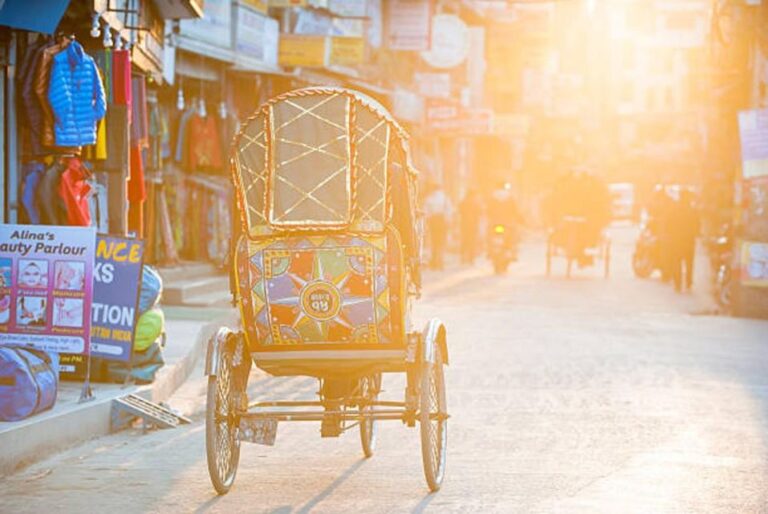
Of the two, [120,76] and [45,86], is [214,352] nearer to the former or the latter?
[45,86]

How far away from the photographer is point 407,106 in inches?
1727

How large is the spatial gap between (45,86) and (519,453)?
5.19 meters

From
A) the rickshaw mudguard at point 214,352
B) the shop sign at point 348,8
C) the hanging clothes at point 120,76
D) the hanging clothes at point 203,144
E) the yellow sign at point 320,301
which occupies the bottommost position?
the rickshaw mudguard at point 214,352

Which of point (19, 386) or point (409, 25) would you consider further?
point (409, 25)

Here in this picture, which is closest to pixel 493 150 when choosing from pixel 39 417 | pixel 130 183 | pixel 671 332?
pixel 671 332

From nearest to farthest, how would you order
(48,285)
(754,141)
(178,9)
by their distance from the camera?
(48,285), (178,9), (754,141)

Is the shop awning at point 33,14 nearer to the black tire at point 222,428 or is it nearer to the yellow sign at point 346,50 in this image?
the black tire at point 222,428

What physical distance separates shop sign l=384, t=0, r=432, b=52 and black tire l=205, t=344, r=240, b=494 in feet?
106

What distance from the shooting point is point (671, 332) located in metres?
19.0

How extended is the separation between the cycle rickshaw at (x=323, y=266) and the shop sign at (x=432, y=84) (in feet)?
125

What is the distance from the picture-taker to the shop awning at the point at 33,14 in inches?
435

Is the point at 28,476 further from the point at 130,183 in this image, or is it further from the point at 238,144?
the point at 130,183

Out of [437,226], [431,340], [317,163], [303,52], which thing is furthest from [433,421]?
Result: [437,226]

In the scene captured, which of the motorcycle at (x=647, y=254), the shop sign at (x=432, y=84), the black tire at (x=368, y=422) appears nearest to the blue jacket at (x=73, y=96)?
the black tire at (x=368, y=422)
